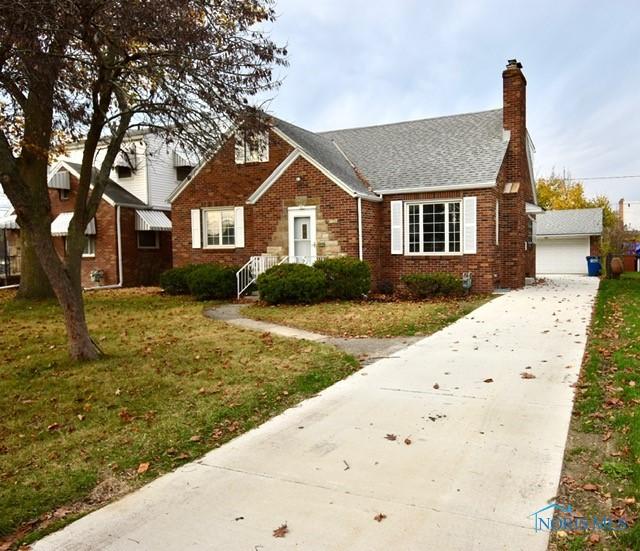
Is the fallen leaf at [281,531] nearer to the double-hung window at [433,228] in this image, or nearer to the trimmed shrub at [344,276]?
the trimmed shrub at [344,276]

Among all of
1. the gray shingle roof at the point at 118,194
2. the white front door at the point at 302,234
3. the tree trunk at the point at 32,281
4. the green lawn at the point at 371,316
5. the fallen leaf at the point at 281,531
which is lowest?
the fallen leaf at the point at 281,531

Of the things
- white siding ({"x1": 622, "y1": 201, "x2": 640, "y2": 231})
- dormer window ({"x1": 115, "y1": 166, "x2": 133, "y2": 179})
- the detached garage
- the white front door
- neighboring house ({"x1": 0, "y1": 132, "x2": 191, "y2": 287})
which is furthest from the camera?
white siding ({"x1": 622, "y1": 201, "x2": 640, "y2": 231})

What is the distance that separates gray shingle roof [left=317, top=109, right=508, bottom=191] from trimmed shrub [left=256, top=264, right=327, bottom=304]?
15.8ft

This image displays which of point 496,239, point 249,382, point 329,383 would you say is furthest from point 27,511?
point 496,239

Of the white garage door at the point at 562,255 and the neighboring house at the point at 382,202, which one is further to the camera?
the white garage door at the point at 562,255

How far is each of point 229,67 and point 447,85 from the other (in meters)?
11.8

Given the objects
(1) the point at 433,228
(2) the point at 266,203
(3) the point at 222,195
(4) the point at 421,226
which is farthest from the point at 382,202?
(3) the point at 222,195

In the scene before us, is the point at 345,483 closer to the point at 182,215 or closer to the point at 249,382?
the point at 249,382

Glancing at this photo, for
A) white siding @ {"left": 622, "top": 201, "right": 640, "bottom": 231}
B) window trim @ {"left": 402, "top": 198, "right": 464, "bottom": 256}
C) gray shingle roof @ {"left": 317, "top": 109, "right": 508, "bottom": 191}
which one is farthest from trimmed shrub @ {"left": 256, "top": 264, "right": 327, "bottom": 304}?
white siding @ {"left": 622, "top": 201, "right": 640, "bottom": 231}

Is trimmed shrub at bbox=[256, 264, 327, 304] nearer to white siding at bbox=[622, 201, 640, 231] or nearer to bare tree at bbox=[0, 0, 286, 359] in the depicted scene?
bare tree at bbox=[0, 0, 286, 359]

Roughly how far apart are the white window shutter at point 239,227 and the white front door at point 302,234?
2465 millimetres

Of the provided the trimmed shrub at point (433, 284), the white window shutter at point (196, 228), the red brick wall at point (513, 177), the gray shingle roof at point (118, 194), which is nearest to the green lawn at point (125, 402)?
the trimmed shrub at point (433, 284)

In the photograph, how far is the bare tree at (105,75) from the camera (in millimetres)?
6570

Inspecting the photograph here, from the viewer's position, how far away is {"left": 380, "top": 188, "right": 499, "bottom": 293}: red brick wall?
15.7m
